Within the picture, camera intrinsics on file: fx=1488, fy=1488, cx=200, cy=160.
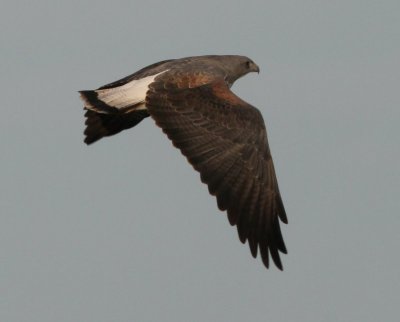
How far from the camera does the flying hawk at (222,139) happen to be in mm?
18250

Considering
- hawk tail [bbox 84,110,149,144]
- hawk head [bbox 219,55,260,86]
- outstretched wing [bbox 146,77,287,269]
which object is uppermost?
hawk head [bbox 219,55,260,86]

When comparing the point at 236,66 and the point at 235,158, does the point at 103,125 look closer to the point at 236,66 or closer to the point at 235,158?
the point at 236,66

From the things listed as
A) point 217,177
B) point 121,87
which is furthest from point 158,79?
point 217,177

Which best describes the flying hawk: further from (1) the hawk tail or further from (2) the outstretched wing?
(1) the hawk tail

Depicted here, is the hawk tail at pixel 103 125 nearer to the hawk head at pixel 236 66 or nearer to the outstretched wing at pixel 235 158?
the hawk head at pixel 236 66

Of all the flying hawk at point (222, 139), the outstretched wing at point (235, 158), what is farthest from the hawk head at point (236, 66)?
the outstretched wing at point (235, 158)

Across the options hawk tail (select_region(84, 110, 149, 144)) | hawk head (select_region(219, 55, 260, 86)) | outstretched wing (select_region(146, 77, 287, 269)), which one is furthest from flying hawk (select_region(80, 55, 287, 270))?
hawk head (select_region(219, 55, 260, 86))

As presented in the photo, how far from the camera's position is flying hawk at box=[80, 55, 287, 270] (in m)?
18.2

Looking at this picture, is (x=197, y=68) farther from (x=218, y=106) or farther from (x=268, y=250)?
(x=268, y=250)

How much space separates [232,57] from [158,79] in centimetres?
228

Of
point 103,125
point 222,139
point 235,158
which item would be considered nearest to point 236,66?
point 103,125

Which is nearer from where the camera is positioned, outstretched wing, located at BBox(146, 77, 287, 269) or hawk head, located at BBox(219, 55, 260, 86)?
outstretched wing, located at BBox(146, 77, 287, 269)

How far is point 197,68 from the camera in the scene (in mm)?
19953

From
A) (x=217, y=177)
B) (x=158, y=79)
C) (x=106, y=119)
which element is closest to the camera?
(x=217, y=177)
